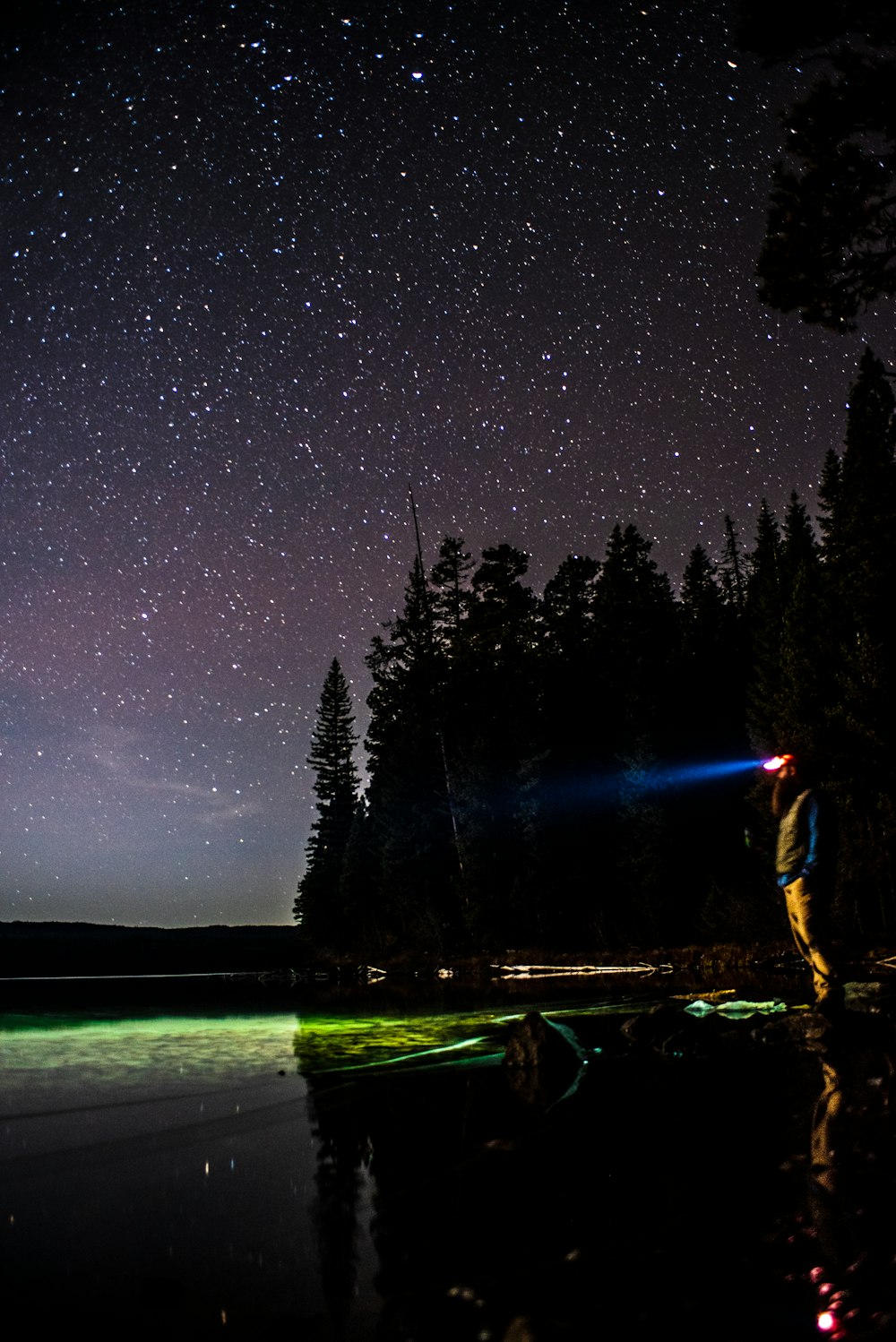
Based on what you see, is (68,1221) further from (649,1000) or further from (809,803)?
(649,1000)

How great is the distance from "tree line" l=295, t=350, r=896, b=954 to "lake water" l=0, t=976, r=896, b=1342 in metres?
14.6

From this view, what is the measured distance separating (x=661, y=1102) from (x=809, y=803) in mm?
4315

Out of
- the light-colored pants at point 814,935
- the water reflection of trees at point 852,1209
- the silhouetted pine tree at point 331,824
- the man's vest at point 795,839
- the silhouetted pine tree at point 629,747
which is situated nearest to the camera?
the water reflection of trees at point 852,1209

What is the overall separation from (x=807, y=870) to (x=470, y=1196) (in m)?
5.97

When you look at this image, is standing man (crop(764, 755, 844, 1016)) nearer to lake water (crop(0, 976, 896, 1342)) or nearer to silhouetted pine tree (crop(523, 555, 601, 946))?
lake water (crop(0, 976, 896, 1342))

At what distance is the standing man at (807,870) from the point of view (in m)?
7.34

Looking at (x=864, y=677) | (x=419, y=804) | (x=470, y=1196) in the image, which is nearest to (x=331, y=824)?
(x=419, y=804)

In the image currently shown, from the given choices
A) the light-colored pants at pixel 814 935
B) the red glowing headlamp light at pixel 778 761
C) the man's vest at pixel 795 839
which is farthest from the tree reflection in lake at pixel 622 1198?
the red glowing headlamp light at pixel 778 761

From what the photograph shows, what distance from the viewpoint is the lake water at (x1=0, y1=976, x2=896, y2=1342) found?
6.16 feet

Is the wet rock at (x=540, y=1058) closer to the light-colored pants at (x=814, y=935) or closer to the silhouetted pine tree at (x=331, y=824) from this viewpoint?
the light-colored pants at (x=814, y=935)

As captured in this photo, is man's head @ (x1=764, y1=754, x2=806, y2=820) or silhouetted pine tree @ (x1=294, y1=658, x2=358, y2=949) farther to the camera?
silhouetted pine tree @ (x1=294, y1=658, x2=358, y2=949)

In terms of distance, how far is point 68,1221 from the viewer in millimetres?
2730

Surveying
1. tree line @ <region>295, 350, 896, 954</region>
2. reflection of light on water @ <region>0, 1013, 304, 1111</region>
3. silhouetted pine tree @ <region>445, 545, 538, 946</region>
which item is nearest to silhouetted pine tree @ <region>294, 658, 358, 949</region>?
tree line @ <region>295, 350, 896, 954</region>

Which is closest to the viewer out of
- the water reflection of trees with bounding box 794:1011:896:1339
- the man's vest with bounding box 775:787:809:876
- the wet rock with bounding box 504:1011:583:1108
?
the water reflection of trees with bounding box 794:1011:896:1339
